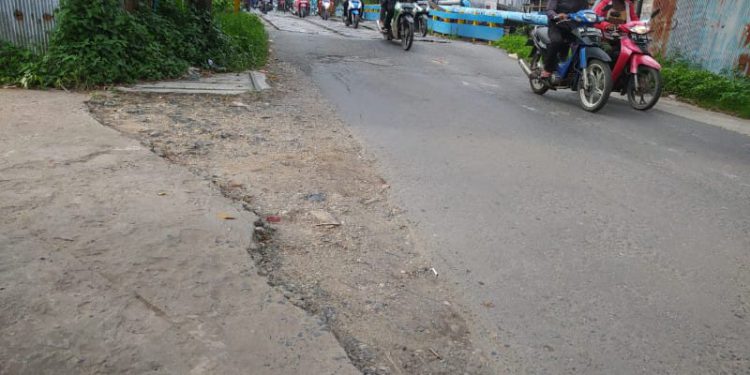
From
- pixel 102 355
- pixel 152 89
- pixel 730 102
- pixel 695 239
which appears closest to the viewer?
pixel 102 355

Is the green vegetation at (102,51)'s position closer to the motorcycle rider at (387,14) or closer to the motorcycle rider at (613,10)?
the motorcycle rider at (613,10)

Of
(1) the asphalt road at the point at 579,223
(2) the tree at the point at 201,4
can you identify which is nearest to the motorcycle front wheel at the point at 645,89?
(1) the asphalt road at the point at 579,223

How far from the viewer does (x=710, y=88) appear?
8.67 metres

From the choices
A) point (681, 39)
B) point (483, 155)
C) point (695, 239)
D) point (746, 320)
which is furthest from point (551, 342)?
point (681, 39)

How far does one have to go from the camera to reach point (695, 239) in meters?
3.48

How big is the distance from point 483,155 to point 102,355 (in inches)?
144

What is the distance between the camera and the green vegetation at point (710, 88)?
8.21 metres

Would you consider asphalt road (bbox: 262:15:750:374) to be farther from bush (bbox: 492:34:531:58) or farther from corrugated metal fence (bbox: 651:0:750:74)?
bush (bbox: 492:34:531:58)

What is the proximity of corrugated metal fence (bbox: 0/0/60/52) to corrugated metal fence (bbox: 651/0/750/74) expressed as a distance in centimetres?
968

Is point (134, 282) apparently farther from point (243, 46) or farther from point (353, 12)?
point (353, 12)

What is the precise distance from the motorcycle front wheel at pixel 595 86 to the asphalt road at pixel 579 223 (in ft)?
0.59

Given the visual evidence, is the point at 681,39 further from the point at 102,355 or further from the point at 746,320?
the point at 102,355

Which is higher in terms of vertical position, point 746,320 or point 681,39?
point 681,39

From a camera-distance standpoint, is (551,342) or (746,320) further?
(746,320)
